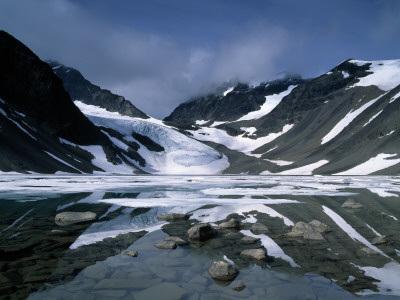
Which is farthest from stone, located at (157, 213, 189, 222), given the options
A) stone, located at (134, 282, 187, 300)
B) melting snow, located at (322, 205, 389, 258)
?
stone, located at (134, 282, 187, 300)

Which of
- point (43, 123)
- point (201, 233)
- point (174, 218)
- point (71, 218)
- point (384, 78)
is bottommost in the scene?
point (71, 218)

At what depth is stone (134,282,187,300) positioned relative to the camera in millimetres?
7391

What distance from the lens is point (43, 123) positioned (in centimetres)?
10462

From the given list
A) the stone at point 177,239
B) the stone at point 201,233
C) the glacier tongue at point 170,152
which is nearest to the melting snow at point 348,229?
the stone at point 201,233

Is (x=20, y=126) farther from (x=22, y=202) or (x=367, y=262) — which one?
(x=367, y=262)

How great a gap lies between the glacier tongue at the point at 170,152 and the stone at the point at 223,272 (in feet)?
467

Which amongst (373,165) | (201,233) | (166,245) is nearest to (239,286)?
(166,245)

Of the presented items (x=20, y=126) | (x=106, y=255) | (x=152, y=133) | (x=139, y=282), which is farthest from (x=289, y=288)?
(x=152, y=133)

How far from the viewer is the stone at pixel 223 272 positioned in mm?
8617

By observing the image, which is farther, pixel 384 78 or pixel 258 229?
pixel 384 78

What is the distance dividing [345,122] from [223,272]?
157564mm

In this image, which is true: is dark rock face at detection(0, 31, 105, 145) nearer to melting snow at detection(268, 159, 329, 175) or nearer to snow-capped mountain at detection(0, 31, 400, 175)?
snow-capped mountain at detection(0, 31, 400, 175)

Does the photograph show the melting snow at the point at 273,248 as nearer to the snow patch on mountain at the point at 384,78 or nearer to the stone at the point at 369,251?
the stone at the point at 369,251

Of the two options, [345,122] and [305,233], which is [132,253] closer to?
[305,233]
